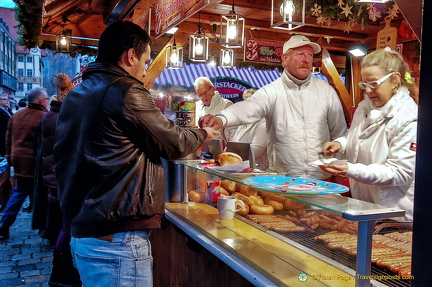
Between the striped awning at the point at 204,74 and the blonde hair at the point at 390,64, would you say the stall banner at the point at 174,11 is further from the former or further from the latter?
the striped awning at the point at 204,74

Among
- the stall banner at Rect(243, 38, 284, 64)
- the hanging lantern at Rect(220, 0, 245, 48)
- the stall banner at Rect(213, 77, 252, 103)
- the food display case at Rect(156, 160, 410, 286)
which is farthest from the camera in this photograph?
the stall banner at Rect(213, 77, 252, 103)

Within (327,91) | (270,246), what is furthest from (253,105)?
(270,246)

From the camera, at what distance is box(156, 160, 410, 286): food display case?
5.09 feet

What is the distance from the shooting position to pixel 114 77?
2094mm

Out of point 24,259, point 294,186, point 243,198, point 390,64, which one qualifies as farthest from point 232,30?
point 24,259

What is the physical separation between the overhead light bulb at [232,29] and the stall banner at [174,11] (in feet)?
2.95

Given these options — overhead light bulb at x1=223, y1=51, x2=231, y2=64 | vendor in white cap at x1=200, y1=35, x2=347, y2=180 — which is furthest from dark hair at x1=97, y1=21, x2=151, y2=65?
overhead light bulb at x1=223, y1=51, x2=231, y2=64

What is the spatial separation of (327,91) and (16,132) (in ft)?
16.4

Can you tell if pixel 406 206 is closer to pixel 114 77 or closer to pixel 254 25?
pixel 114 77

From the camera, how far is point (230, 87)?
51.6 feet

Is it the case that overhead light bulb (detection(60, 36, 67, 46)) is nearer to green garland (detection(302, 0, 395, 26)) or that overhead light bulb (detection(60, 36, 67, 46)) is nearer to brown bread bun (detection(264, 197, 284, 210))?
green garland (detection(302, 0, 395, 26))

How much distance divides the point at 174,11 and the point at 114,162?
2962 mm

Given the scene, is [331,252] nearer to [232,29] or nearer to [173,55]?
[232,29]

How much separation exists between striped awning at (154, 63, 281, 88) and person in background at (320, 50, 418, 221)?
37.4 ft
